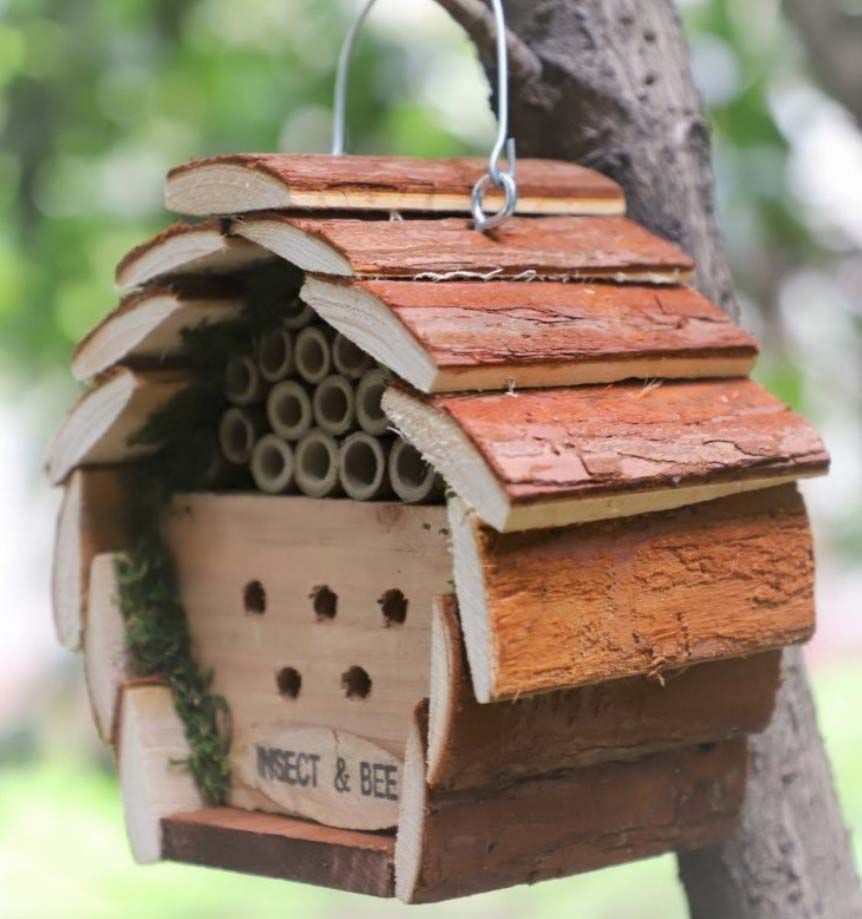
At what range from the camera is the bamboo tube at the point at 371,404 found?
45.6 inches

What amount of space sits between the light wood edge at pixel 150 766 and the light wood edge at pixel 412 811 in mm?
300

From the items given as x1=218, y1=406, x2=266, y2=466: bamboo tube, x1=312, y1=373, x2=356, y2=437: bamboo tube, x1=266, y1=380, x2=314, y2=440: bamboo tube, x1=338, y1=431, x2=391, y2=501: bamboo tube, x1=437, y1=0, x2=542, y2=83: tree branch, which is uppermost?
x1=437, y1=0, x2=542, y2=83: tree branch

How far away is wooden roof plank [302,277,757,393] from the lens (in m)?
0.99

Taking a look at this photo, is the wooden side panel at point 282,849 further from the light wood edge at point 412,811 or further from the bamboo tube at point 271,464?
the bamboo tube at point 271,464

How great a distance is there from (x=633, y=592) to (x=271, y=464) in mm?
378

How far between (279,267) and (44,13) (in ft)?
5.15

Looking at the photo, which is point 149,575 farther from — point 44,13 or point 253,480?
point 44,13

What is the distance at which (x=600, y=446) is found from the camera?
3.24 ft

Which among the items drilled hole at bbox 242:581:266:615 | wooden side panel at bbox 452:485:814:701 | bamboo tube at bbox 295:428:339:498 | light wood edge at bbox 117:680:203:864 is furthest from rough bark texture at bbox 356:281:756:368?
light wood edge at bbox 117:680:203:864

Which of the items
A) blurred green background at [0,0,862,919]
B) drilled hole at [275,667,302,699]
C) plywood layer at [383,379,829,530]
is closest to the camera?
plywood layer at [383,379,829,530]

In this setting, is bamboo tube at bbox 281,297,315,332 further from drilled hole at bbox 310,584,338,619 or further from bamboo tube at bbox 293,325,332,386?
drilled hole at bbox 310,584,338,619

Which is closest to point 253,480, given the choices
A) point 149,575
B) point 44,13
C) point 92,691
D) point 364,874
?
point 149,575

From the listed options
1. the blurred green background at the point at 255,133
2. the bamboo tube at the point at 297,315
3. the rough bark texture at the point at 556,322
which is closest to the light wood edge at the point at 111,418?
the bamboo tube at the point at 297,315

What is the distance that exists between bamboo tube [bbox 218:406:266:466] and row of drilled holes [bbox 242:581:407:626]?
0.36ft
